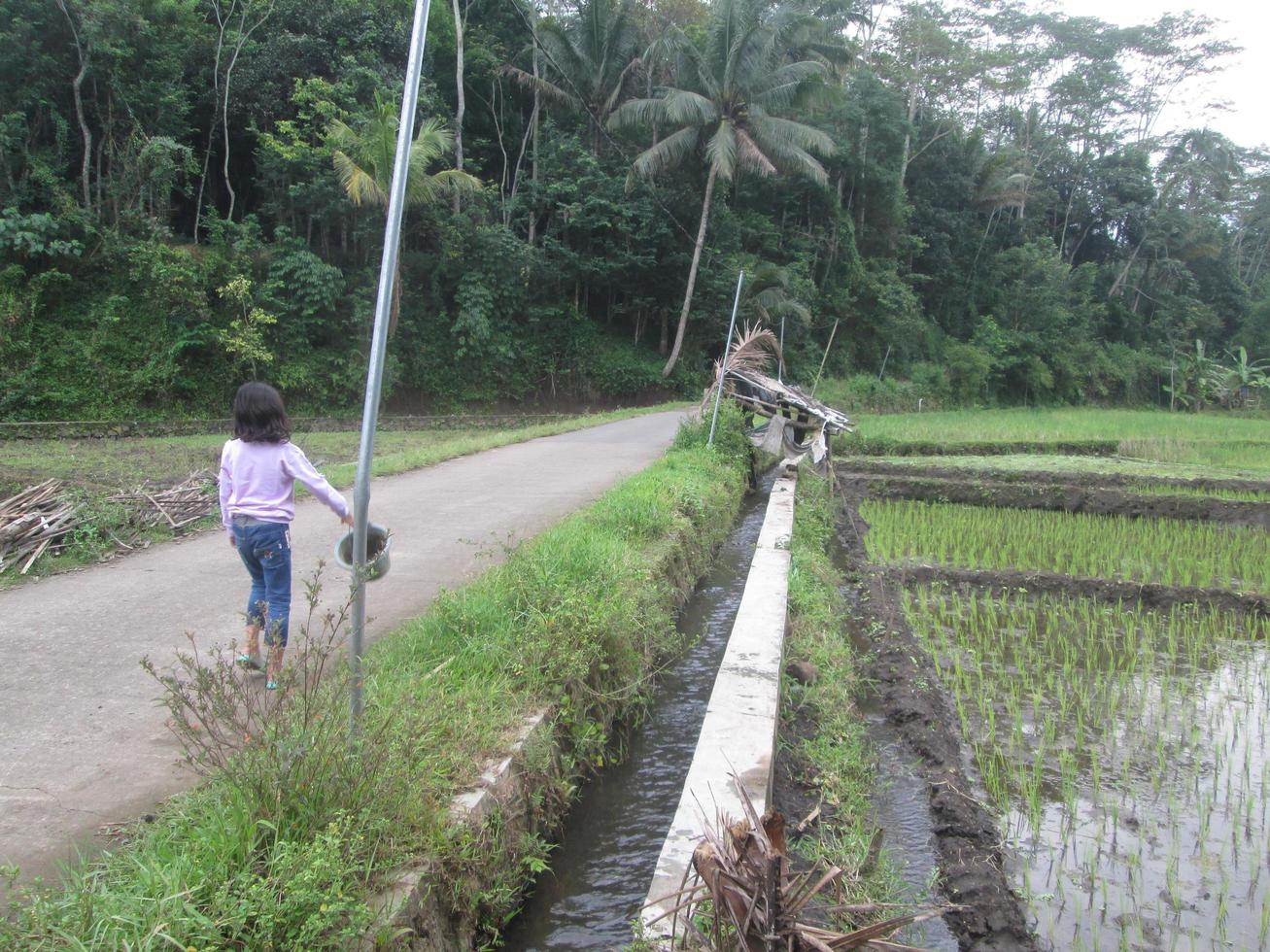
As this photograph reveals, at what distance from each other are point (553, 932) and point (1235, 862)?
2875 millimetres

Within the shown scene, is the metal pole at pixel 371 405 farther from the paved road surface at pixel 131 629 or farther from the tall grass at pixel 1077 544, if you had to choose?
the tall grass at pixel 1077 544

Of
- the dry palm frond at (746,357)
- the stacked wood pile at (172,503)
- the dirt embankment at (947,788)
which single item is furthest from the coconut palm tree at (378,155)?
the dirt embankment at (947,788)

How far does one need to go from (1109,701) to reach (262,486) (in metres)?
4.91

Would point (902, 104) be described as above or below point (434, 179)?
above

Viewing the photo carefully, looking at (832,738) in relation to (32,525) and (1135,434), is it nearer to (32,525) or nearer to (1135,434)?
(32,525)

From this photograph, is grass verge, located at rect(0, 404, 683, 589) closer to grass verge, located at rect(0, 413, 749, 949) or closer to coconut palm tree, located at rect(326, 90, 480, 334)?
grass verge, located at rect(0, 413, 749, 949)

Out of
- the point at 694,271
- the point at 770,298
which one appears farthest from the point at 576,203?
the point at 770,298

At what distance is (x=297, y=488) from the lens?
26.9 ft

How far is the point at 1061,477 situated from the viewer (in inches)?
526

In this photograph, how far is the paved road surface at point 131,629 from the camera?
108 inches

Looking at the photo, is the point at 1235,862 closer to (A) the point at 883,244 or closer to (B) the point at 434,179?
(B) the point at 434,179

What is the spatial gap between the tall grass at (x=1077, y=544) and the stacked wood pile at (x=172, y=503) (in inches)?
249

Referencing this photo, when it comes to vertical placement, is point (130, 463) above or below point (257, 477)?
below

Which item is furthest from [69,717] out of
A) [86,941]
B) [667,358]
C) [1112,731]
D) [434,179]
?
[667,358]
